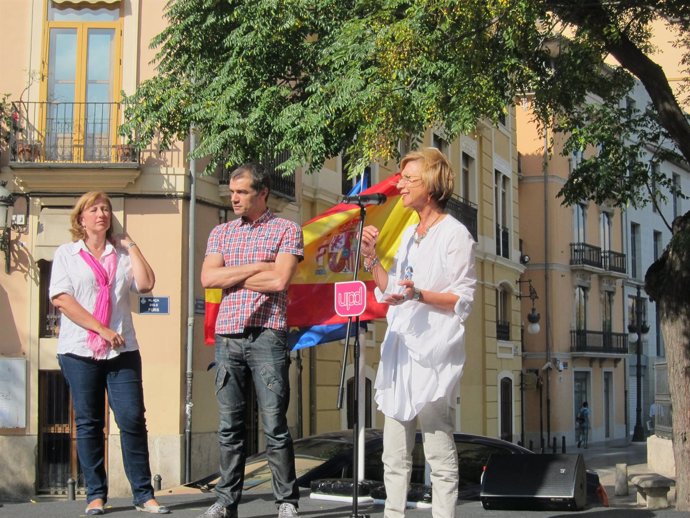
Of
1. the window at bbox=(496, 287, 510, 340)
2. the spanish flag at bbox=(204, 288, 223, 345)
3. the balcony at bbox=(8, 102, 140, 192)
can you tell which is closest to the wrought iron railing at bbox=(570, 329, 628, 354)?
the window at bbox=(496, 287, 510, 340)

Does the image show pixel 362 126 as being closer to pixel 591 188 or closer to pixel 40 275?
pixel 591 188

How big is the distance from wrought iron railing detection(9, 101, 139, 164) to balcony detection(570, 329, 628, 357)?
3012cm

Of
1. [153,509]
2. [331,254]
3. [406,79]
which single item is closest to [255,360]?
[153,509]

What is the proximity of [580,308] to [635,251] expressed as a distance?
7.86 m

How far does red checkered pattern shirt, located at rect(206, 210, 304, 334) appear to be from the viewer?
19.8 ft

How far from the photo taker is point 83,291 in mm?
6484

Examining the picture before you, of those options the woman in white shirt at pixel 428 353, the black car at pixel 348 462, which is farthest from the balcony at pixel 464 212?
the woman in white shirt at pixel 428 353

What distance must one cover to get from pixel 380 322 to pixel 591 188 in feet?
37.1

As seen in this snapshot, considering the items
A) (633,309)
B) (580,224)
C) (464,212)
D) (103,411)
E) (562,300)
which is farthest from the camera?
(633,309)

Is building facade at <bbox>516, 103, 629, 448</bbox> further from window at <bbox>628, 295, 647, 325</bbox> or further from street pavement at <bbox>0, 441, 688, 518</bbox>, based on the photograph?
street pavement at <bbox>0, 441, 688, 518</bbox>

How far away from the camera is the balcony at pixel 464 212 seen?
28.4 m

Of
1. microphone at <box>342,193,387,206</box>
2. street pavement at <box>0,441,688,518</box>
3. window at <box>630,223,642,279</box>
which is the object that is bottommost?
street pavement at <box>0,441,688,518</box>

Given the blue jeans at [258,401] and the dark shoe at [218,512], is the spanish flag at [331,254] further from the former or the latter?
the dark shoe at [218,512]

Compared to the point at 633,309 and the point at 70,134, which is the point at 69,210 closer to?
the point at 70,134
